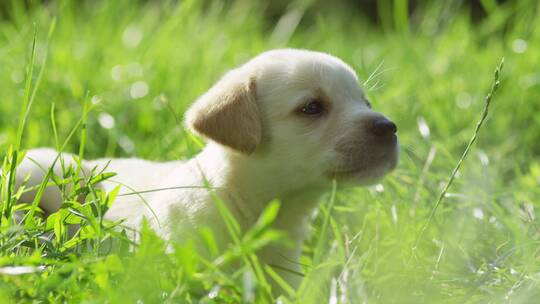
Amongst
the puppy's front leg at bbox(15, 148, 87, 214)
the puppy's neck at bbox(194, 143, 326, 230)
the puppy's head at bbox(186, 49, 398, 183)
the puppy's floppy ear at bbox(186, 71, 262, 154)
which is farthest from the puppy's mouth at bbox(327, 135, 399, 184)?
the puppy's front leg at bbox(15, 148, 87, 214)

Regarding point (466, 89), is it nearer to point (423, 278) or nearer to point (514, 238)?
point (514, 238)

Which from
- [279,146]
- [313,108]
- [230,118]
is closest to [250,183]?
[279,146]

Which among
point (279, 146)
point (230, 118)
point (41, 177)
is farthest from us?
Answer: point (41, 177)

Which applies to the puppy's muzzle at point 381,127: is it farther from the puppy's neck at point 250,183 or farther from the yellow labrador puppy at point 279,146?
the puppy's neck at point 250,183

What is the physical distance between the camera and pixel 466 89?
18.2 ft

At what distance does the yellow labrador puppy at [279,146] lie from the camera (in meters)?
2.85

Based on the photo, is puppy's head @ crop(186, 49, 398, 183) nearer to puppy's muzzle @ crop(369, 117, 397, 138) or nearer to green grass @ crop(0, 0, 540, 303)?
puppy's muzzle @ crop(369, 117, 397, 138)

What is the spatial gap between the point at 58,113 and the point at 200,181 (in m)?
1.96

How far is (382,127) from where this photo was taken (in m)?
2.87

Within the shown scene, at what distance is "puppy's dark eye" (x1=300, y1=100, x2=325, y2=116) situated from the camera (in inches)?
116

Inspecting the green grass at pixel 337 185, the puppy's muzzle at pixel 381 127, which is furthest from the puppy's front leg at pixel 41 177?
the puppy's muzzle at pixel 381 127

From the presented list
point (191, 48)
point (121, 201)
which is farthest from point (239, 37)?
point (121, 201)

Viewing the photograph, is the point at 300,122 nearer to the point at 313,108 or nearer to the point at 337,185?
the point at 313,108

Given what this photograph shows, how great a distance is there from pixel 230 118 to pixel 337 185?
1.65ft
